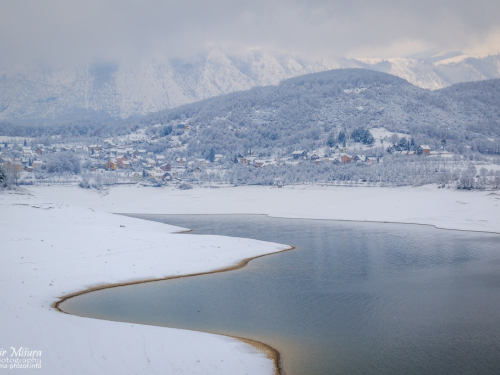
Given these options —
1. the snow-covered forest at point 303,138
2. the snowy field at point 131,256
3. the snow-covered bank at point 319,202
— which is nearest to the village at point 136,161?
the snow-covered forest at point 303,138

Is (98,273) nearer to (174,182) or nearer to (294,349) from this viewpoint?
(294,349)

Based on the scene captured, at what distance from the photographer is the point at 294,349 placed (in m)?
14.6

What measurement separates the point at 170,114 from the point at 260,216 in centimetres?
13225

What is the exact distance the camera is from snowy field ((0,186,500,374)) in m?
12.8

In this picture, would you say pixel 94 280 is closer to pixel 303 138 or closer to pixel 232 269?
pixel 232 269

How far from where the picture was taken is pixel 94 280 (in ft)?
74.7

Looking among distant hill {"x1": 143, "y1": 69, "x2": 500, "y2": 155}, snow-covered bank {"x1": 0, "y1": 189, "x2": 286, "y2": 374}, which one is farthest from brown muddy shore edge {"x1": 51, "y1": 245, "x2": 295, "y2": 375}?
distant hill {"x1": 143, "y1": 69, "x2": 500, "y2": 155}

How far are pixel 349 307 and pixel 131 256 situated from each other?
46.3 ft

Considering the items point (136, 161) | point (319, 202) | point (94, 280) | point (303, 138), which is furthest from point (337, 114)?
point (94, 280)

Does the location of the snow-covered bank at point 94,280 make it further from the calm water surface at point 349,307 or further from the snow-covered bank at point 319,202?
the snow-covered bank at point 319,202

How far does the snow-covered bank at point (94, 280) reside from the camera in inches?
494

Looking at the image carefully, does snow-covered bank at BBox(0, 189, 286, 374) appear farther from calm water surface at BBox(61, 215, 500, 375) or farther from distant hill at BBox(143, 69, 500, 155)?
distant hill at BBox(143, 69, 500, 155)

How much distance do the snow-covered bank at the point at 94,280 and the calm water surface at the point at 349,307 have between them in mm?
1515

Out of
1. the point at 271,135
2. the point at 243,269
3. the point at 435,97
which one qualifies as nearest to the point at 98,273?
the point at 243,269
